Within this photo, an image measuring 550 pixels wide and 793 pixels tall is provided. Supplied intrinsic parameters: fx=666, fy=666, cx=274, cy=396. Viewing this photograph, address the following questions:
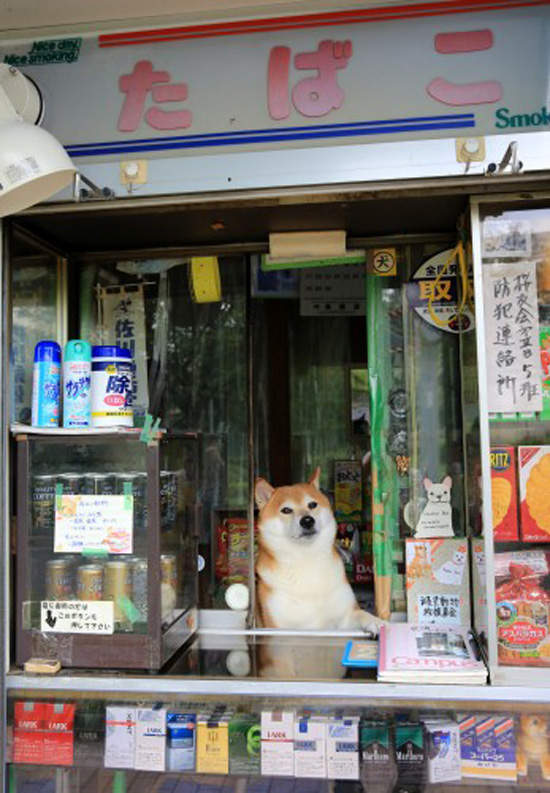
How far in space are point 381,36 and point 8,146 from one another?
48.2 inches

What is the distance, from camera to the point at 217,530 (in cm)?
279

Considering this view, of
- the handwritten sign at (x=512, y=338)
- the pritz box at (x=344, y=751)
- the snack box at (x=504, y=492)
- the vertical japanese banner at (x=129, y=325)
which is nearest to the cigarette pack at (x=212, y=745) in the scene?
the pritz box at (x=344, y=751)

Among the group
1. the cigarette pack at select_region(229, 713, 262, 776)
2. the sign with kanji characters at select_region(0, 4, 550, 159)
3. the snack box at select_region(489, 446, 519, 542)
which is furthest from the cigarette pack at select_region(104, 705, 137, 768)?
the sign with kanji characters at select_region(0, 4, 550, 159)

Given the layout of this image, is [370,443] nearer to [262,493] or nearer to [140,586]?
[262,493]

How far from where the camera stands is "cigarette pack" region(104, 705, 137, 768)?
224cm

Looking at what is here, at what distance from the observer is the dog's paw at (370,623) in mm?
2541

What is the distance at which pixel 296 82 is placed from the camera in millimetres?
2162

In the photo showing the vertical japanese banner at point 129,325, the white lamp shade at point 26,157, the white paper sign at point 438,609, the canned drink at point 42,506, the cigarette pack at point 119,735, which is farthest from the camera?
the vertical japanese banner at point 129,325

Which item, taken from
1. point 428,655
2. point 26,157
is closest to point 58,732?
point 428,655

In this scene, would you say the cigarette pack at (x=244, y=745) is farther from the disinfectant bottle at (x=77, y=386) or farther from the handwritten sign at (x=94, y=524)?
the disinfectant bottle at (x=77, y=386)

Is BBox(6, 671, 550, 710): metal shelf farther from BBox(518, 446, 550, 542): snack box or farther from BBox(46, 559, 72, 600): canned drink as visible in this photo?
BBox(518, 446, 550, 542): snack box

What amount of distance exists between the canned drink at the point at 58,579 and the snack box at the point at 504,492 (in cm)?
147

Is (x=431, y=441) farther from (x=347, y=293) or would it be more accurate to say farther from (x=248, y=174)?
(x=248, y=174)

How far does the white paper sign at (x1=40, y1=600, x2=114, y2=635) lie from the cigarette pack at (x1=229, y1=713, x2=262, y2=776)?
54 centimetres
